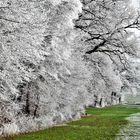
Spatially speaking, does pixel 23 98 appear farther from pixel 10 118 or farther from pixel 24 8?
pixel 24 8

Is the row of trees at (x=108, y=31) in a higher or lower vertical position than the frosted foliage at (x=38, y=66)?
higher

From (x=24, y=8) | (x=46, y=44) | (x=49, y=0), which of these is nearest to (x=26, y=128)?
(x=46, y=44)

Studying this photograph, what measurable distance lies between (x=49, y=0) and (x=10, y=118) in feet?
23.8

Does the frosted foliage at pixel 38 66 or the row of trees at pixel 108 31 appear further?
the row of trees at pixel 108 31

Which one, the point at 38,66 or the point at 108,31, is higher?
the point at 108,31

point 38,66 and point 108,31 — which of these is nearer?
point 38,66

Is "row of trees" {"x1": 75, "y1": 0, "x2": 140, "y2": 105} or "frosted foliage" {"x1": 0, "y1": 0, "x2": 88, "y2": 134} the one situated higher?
"row of trees" {"x1": 75, "y1": 0, "x2": 140, "y2": 105}

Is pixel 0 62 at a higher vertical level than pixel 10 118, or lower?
higher

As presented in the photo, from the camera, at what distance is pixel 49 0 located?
27.0 m

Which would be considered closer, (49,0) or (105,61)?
(49,0)

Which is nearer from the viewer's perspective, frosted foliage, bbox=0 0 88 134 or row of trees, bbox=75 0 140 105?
frosted foliage, bbox=0 0 88 134

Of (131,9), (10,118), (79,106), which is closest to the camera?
(10,118)

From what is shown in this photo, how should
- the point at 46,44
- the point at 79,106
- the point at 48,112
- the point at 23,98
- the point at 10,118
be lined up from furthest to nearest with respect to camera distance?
the point at 79,106 < the point at 48,112 < the point at 23,98 < the point at 46,44 < the point at 10,118

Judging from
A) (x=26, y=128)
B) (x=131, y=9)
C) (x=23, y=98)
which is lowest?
(x=26, y=128)
